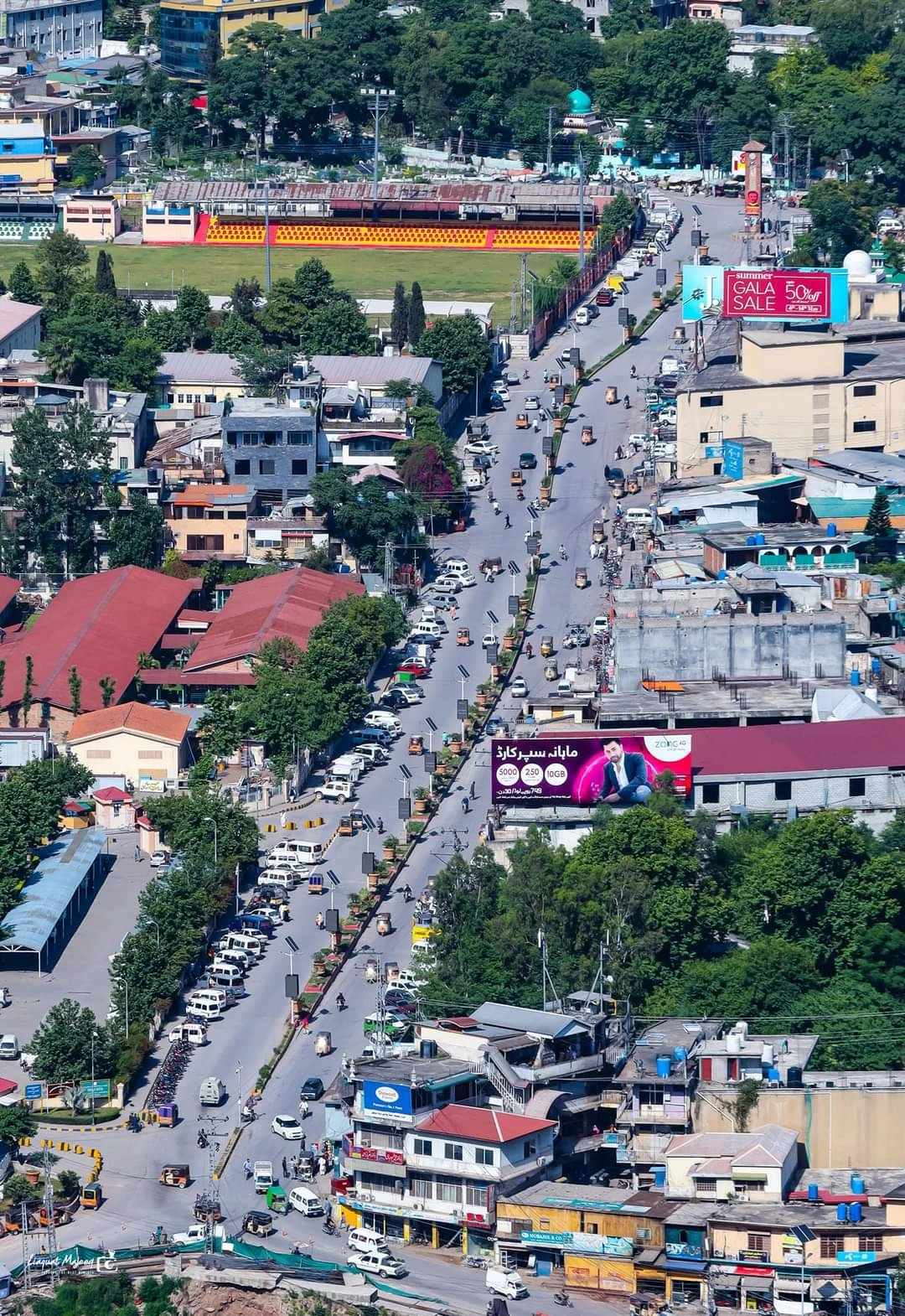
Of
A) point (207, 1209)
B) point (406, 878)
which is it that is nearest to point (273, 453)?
point (406, 878)

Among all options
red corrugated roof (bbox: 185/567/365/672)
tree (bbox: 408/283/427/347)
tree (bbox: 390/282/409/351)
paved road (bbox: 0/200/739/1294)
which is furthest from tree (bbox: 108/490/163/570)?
tree (bbox: 408/283/427/347)

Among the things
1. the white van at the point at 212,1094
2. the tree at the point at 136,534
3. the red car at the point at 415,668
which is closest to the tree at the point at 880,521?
the red car at the point at 415,668

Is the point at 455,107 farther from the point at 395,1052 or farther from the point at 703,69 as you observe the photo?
the point at 395,1052

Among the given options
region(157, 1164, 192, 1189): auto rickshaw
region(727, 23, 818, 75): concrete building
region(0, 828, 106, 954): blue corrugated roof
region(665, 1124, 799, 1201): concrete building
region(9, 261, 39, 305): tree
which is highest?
region(727, 23, 818, 75): concrete building

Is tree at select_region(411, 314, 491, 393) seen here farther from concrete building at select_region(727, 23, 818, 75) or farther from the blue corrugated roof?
concrete building at select_region(727, 23, 818, 75)

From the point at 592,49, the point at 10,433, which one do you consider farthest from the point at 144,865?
the point at 592,49

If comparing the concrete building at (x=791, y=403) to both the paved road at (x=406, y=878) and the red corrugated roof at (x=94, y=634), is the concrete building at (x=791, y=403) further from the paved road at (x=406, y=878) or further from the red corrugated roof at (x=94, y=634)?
the red corrugated roof at (x=94, y=634)

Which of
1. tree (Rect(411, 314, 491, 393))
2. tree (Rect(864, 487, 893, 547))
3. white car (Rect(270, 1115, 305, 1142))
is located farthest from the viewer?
tree (Rect(411, 314, 491, 393))
